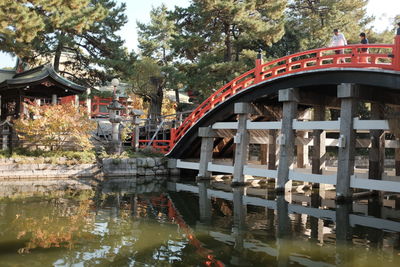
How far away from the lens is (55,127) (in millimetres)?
19328

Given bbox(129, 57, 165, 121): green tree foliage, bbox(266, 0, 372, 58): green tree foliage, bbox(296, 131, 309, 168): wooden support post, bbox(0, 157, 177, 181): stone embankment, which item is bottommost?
bbox(0, 157, 177, 181): stone embankment

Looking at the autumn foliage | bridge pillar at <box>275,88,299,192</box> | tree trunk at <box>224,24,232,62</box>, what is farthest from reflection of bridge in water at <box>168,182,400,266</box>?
tree trunk at <box>224,24,232,62</box>

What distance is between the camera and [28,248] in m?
7.79

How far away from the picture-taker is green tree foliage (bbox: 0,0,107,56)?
19.0m

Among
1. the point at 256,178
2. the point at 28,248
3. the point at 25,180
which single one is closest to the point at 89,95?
the point at 25,180

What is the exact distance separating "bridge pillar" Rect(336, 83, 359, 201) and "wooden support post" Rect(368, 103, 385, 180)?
2.22 meters

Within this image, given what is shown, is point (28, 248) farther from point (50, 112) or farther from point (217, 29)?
point (217, 29)

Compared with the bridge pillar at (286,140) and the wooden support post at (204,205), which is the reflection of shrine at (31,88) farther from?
the bridge pillar at (286,140)

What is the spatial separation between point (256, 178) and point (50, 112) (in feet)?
34.1

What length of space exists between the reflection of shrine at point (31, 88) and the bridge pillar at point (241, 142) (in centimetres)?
1064

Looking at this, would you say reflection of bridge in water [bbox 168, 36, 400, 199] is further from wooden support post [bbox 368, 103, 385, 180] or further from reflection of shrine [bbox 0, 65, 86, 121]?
reflection of shrine [bbox 0, 65, 86, 121]

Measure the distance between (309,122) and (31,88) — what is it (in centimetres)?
1562

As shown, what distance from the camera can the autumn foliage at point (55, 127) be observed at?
1916 cm

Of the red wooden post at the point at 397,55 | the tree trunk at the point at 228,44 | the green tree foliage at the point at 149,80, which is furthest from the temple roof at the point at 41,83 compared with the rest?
the red wooden post at the point at 397,55
